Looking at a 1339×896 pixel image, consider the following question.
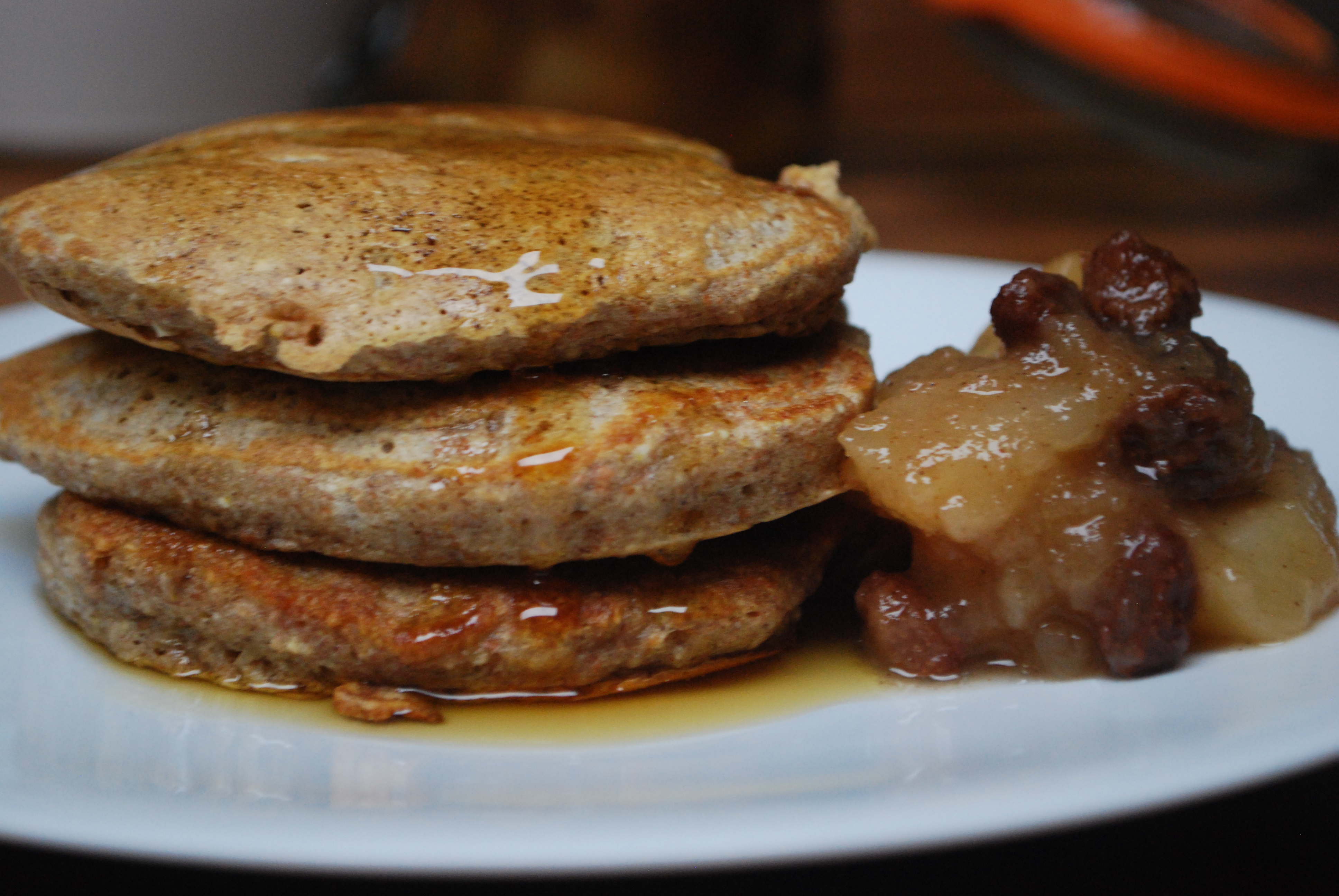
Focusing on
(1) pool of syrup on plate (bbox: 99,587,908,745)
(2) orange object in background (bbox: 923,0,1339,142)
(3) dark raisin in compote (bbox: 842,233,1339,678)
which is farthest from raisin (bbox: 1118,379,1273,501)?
(2) orange object in background (bbox: 923,0,1339,142)

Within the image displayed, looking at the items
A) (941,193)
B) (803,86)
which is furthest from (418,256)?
(941,193)

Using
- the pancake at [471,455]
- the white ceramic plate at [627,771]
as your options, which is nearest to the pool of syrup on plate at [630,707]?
the white ceramic plate at [627,771]

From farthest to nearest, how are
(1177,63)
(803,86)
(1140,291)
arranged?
(1177,63)
(803,86)
(1140,291)

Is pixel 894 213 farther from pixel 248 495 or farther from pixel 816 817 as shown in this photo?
pixel 816 817

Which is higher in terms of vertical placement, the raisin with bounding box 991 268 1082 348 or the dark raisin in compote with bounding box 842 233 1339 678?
the raisin with bounding box 991 268 1082 348

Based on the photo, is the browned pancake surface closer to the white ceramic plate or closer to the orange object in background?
the white ceramic plate

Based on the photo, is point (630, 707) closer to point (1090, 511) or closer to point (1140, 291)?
point (1090, 511)

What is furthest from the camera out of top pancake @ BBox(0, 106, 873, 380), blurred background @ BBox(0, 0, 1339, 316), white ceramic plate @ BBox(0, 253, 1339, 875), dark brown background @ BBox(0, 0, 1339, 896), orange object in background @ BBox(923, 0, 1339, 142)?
orange object in background @ BBox(923, 0, 1339, 142)
